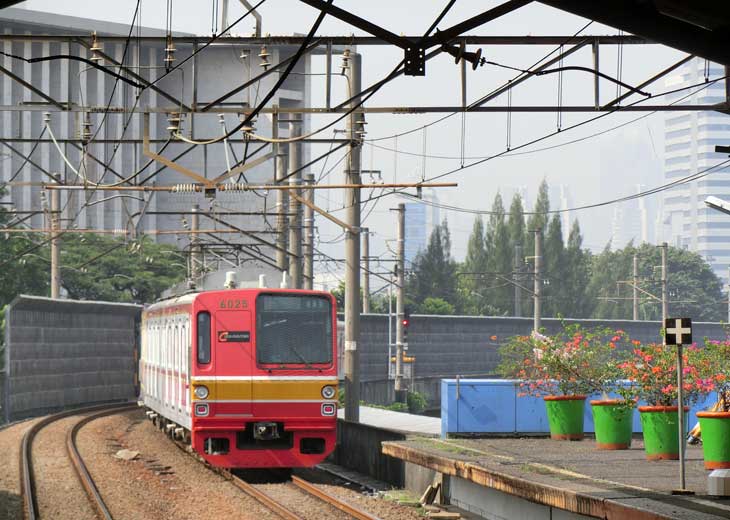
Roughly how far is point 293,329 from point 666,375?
6.24m

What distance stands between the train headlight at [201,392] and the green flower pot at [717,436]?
27.4 ft

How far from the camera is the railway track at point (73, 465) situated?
53.9 feet

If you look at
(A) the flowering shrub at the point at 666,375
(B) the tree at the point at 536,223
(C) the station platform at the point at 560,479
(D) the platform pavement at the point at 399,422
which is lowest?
(D) the platform pavement at the point at 399,422

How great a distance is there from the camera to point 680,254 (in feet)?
457

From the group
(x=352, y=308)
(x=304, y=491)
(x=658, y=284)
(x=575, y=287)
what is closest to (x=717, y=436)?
(x=304, y=491)

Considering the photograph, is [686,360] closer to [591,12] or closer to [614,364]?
[614,364]

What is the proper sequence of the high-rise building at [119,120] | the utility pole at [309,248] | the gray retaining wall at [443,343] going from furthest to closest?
the high-rise building at [119,120] → the gray retaining wall at [443,343] → the utility pole at [309,248]

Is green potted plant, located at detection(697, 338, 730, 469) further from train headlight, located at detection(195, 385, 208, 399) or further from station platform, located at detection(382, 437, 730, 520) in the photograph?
train headlight, located at detection(195, 385, 208, 399)

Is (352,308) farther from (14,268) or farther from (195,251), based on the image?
(14,268)

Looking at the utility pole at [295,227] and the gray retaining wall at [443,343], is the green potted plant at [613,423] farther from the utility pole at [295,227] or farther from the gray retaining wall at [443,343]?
the gray retaining wall at [443,343]

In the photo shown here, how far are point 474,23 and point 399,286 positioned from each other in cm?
4018

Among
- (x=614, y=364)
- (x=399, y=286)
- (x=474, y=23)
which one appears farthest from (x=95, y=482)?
(x=399, y=286)

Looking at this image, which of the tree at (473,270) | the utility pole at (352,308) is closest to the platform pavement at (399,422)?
the utility pole at (352,308)

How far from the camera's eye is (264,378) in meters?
20.0
